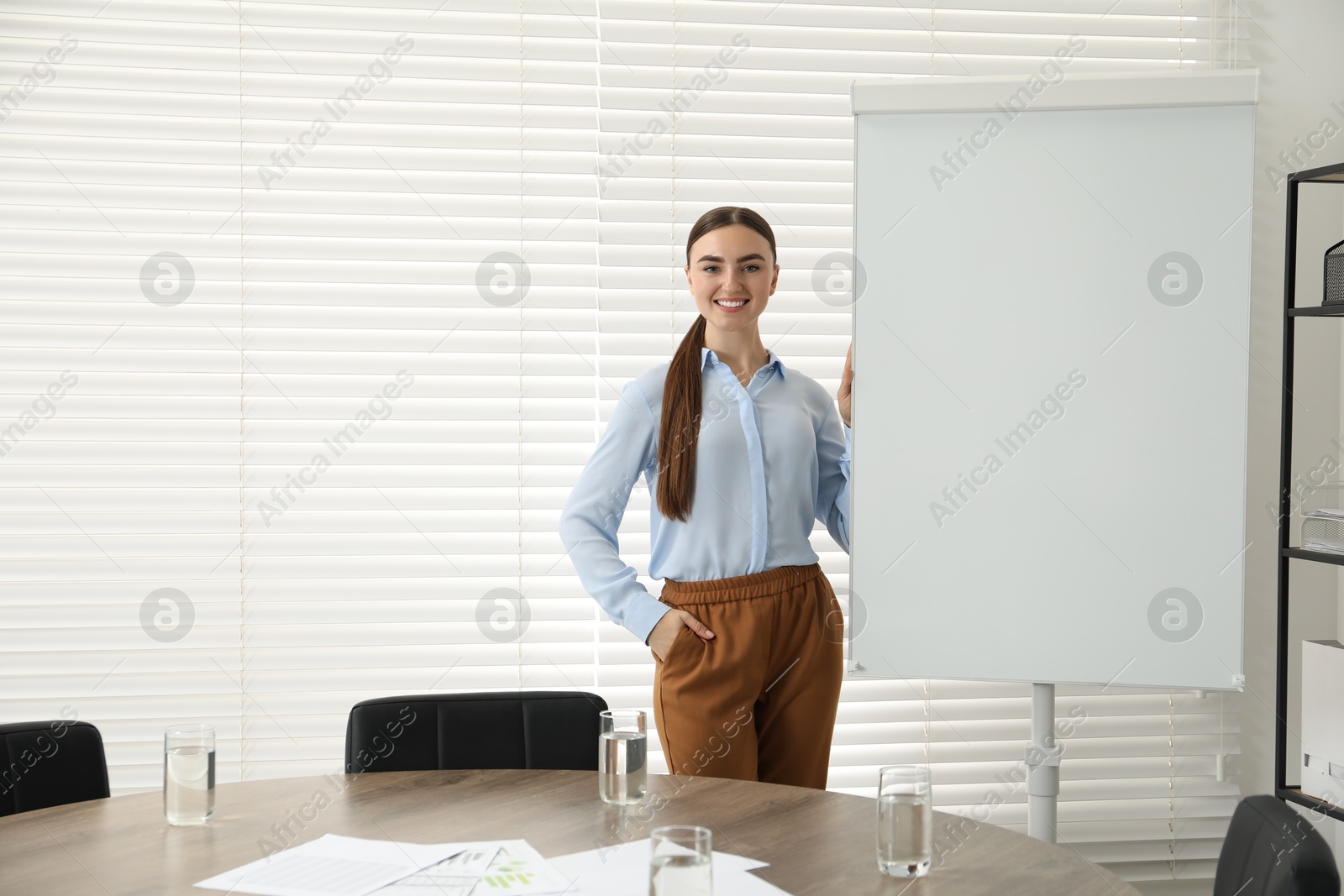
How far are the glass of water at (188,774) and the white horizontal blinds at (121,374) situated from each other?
1.28 m

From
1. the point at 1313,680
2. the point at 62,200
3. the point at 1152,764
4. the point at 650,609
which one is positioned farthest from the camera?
the point at 1152,764

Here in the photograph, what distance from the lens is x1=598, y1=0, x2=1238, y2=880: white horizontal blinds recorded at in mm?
2756

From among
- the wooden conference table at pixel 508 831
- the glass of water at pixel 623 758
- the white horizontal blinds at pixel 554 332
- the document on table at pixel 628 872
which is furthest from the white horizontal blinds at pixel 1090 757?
the document on table at pixel 628 872

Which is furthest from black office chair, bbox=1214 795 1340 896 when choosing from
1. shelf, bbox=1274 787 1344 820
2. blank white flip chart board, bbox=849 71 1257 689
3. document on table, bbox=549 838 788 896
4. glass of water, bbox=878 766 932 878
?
shelf, bbox=1274 787 1344 820

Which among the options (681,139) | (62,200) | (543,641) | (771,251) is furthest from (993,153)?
(62,200)

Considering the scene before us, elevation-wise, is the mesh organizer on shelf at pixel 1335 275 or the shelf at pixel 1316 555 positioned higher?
the mesh organizer on shelf at pixel 1335 275

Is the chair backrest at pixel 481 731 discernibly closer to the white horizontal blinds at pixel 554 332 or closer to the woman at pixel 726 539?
the woman at pixel 726 539

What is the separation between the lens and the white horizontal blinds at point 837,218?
9.04 ft

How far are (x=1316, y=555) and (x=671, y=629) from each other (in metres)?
1.55

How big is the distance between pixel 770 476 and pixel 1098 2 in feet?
5.93

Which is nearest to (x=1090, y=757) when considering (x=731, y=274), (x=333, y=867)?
(x=731, y=274)

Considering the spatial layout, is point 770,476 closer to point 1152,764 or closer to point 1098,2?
point 1152,764

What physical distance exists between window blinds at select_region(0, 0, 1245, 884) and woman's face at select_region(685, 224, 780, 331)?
1.73 ft

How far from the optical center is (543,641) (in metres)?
2.74
